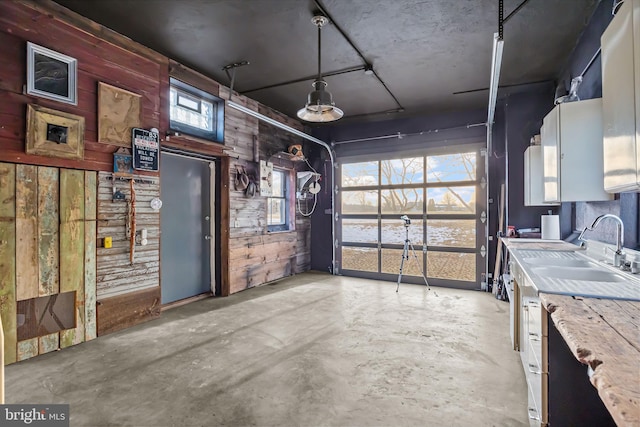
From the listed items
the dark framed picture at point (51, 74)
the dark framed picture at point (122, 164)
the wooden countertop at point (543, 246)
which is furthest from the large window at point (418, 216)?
the dark framed picture at point (51, 74)

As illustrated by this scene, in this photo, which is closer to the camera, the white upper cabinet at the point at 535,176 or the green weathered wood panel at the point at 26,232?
the green weathered wood panel at the point at 26,232

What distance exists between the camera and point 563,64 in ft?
12.3

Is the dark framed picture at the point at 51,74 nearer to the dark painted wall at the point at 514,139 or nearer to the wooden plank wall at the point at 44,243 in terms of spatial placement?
the wooden plank wall at the point at 44,243

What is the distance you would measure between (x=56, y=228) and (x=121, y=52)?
6.08 ft

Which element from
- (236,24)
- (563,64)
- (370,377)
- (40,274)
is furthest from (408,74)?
(40,274)

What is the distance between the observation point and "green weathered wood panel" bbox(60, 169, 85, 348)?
290 cm

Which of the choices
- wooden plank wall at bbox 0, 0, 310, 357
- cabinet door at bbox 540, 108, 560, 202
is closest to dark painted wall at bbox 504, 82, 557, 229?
cabinet door at bbox 540, 108, 560, 202

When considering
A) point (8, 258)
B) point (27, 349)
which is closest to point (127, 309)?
point (27, 349)

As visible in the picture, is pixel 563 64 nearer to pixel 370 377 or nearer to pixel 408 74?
pixel 408 74

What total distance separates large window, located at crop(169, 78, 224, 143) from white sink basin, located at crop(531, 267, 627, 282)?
4015 millimetres

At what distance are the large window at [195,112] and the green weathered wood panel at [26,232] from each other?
1.63 metres

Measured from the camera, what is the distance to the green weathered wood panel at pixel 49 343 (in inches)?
110

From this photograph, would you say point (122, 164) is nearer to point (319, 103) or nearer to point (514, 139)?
point (319, 103)

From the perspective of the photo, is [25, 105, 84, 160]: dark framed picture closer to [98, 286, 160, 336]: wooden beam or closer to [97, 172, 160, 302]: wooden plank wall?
[97, 172, 160, 302]: wooden plank wall
